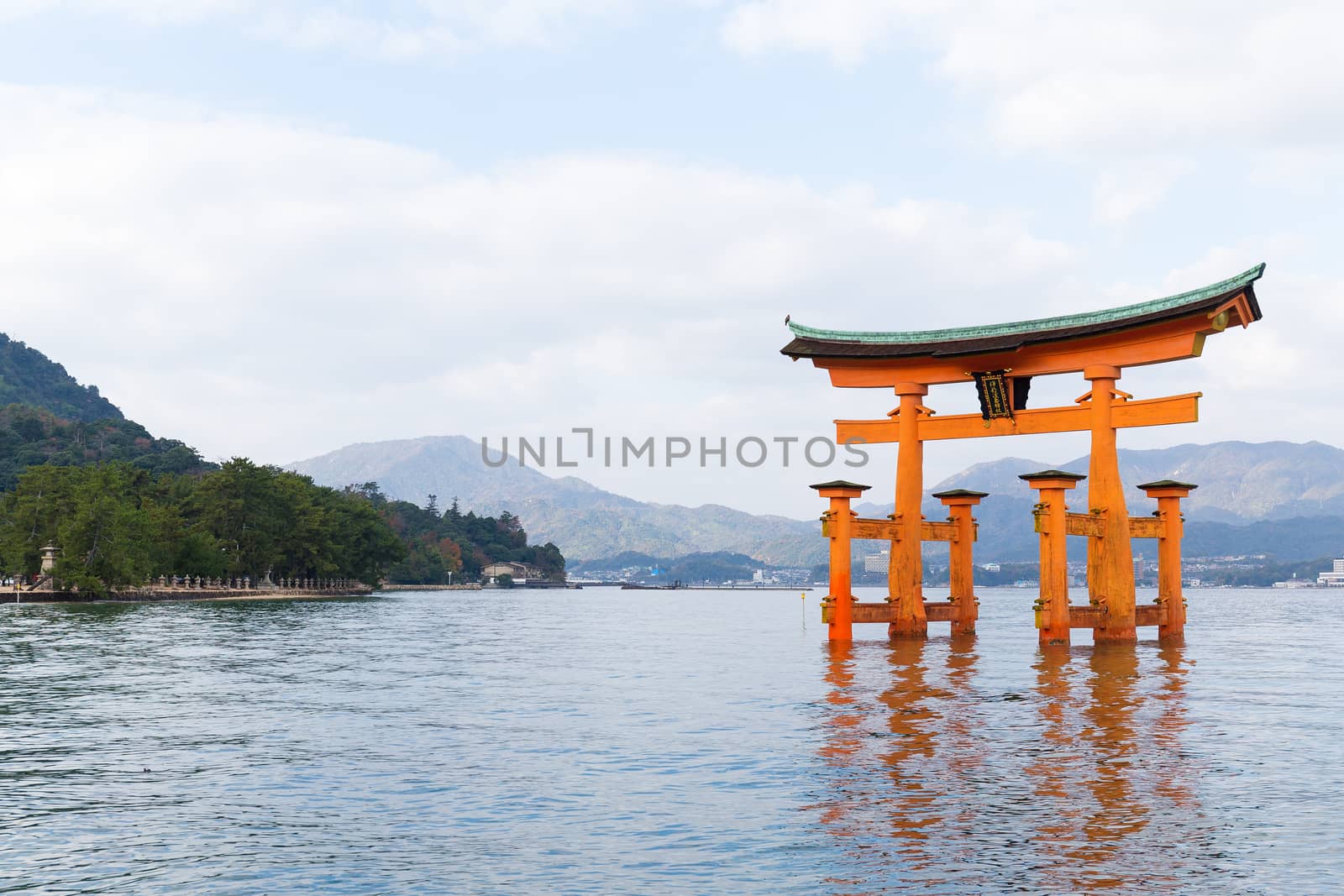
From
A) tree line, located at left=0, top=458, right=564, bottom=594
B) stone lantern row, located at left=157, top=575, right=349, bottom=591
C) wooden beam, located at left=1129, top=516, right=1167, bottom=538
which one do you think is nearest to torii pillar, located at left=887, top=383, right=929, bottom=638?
wooden beam, located at left=1129, top=516, right=1167, bottom=538

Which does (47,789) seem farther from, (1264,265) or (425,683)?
(1264,265)

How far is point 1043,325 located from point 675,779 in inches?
1000

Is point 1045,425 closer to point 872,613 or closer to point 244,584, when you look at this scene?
point 872,613

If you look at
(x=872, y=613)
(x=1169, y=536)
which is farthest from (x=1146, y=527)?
(x=872, y=613)

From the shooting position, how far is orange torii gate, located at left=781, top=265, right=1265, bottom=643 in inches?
1335

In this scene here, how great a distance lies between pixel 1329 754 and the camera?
16.8 metres

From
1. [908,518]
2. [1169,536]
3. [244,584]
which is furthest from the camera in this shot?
[244,584]

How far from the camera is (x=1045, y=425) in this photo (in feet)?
122

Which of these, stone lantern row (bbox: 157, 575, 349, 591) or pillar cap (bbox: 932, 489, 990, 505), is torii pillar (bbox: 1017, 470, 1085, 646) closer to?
pillar cap (bbox: 932, 489, 990, 505)

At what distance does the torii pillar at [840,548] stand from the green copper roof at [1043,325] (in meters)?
→ 5.12

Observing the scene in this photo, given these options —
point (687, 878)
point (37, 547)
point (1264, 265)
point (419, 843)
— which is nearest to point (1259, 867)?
point (687, 878)

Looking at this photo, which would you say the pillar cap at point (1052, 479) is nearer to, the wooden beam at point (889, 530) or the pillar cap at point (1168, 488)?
the wooden beam at point (889, 530)

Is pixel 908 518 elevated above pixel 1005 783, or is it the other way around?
pixel 908 518

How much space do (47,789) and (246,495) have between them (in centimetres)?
9632
